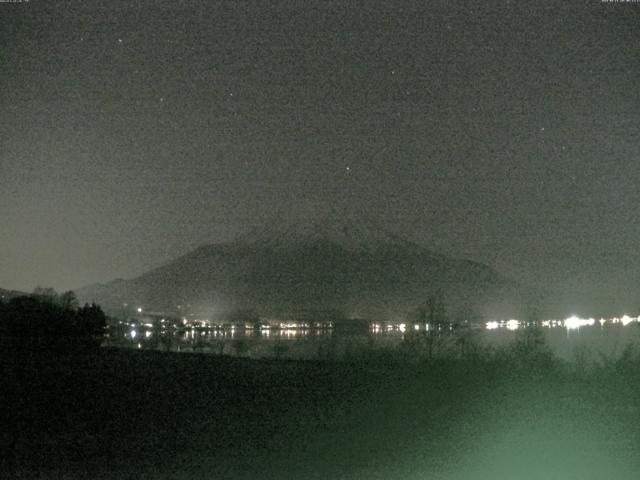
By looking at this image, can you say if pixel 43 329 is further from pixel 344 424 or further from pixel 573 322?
pixel 573 322

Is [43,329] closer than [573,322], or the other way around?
[43,329]

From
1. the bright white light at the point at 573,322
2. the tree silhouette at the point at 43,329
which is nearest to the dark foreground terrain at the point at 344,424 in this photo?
the tree silhouette at the point at 43,329

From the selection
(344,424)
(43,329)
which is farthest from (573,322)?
(344,424)

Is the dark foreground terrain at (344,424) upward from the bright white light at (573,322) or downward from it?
downward

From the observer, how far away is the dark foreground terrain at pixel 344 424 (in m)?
13.3

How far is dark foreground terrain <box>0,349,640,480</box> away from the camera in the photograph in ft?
43.7

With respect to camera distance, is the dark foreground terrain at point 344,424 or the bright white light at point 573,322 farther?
the bright white light at point 573,322

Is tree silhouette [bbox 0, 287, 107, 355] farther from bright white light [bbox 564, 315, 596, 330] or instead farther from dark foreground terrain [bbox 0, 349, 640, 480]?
bright white light [bbox 564, 315, 596, 330]

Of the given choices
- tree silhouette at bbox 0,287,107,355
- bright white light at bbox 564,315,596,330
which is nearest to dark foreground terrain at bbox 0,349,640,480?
tree silhouette at bbox 0,287,107,355

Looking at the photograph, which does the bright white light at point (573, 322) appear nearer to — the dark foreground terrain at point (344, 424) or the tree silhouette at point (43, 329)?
the tree silhouette at point (43, 329)

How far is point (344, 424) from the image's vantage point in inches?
661

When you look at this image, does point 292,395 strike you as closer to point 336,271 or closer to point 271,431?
point 271,431

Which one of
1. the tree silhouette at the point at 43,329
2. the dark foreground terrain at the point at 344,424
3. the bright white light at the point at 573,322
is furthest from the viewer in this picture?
the bright white light at the point at 573,322

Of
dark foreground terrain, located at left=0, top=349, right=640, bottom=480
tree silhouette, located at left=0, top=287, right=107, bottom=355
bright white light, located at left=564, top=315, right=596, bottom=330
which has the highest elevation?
bright white light, located at left=564, top=315, right=596, bottom=330
